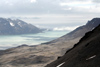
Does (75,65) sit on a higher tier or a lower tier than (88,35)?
lower

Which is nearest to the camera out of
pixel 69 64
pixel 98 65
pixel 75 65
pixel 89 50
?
pixel 98 65

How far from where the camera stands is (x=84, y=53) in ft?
189

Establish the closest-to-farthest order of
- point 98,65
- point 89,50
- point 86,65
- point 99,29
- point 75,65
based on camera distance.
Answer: point 98,65 → point 86,65 → point 75,65 → point 89,50 → point 99,29

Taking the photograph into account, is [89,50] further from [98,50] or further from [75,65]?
[75,65]

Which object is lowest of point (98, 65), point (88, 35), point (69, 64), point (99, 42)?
point (98, 65)

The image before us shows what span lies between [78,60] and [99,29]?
33424mm

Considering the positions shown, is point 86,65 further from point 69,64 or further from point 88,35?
point 88,35

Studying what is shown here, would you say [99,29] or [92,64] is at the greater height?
[99,29]

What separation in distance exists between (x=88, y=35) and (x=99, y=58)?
122 feet

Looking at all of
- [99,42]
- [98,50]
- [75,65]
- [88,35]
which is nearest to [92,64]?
→ [75,65]

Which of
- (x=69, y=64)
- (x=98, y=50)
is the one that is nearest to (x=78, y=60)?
(x=69, y=64)

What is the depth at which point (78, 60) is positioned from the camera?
53.8 meters

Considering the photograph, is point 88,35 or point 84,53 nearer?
point 84,53

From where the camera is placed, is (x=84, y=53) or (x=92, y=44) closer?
(x=84, y=53)
